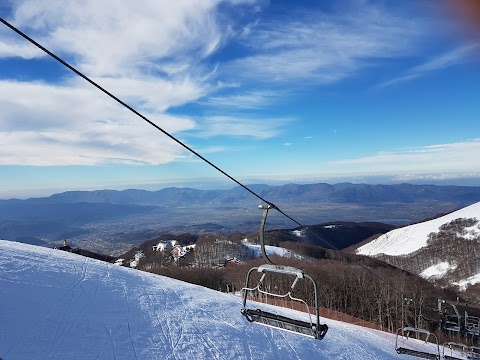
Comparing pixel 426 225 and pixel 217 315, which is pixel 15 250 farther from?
pixel 426 225

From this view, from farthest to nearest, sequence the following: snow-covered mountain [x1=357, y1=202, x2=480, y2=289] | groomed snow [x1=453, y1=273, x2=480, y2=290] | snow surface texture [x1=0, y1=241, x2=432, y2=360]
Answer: snow-covered mountain [x1=357, y1=202, x2=480, y2=289] → groomed snow [x1=453, y1=273, x2=480, y2=290] → snow surface texture [x1=0, y1=241, x2=432, y2=360]

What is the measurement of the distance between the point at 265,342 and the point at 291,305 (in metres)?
16.6

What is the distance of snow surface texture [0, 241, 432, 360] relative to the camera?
454 inches

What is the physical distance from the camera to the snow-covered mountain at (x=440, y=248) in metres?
89.1

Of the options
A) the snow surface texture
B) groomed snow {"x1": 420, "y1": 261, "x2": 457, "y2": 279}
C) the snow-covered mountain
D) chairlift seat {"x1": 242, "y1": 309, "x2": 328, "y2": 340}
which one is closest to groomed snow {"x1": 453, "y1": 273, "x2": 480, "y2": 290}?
the snow-covered mountain

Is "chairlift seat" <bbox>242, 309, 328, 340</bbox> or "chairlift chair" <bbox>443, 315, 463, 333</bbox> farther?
"chairlift chair" <bbox>443, 315, 463, 333</bbox>

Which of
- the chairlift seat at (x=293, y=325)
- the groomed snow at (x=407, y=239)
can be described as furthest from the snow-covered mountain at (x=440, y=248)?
the chairlift seat at (x=293, y=325)

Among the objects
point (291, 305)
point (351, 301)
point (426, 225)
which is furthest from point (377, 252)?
point (291, 305)

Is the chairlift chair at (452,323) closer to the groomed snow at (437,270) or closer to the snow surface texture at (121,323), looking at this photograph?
the snow surface texture at (121,323)

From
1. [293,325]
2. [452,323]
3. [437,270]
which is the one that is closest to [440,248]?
[437,270]

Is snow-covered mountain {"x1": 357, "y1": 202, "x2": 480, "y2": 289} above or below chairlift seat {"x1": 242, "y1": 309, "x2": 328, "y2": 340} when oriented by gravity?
below

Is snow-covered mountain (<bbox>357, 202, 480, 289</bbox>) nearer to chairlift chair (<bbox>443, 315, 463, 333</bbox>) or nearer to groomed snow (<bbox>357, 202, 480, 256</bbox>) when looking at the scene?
groomed snow (<bbox>357, 202, 480, 256</bbox>)

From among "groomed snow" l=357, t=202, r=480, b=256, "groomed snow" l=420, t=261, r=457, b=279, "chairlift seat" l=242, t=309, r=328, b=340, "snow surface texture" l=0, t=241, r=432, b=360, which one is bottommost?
"groomed snow" l=420, t=261, r=457, b=279

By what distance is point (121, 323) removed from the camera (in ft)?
46.3
